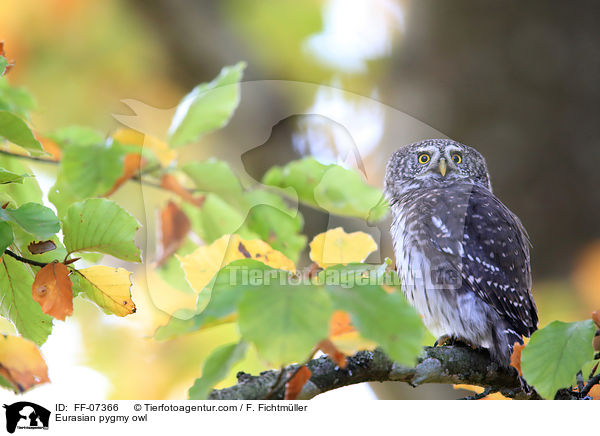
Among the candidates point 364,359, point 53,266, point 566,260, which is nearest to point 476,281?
point 364,359

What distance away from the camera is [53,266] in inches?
18.6

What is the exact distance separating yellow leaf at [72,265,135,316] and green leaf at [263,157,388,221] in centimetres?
22

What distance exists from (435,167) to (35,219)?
2.62 ft

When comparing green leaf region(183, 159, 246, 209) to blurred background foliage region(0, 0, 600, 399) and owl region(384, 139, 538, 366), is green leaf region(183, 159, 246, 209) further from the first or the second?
owl region(384, 139, 538, 366)

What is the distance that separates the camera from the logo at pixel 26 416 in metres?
0.54

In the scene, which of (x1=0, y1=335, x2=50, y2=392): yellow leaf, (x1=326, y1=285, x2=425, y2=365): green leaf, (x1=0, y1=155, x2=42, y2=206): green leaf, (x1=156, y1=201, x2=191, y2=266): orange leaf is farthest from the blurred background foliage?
(x1=326, y1=285, x2=425, y2=365): green leaf

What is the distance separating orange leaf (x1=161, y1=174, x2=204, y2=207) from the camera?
0.64 m

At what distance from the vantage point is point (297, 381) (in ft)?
1.52

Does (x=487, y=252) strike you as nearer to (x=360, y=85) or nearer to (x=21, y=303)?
(x=360, y=85)

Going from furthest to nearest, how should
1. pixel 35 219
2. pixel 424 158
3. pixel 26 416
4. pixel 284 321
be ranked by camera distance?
pixel 424 158, pixel 26 416, pixel 35 219, pixel 284 321

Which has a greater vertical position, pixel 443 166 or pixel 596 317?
pixel 443 166

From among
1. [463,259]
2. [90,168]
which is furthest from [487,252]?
[90,168]

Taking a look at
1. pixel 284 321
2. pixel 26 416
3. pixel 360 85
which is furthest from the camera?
pixel 360 85

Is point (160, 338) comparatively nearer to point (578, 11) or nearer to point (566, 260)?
point (578, 11)
